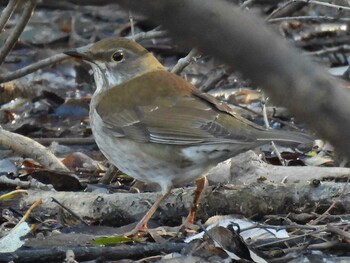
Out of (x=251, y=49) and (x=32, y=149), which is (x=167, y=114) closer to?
(x=32, y=149)

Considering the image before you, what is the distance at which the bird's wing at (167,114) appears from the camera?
501 centimetres

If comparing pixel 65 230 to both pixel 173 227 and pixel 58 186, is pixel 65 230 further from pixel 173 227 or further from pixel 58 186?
pixel 58 186

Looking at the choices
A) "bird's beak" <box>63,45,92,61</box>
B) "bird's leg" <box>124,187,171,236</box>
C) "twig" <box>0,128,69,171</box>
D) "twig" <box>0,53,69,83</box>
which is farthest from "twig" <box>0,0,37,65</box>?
"bird's leg" <box>124,187,171,236</box>

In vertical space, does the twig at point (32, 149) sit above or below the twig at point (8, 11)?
below

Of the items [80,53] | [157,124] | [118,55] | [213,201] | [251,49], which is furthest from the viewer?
[118,55]

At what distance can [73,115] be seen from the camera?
30.1 feet

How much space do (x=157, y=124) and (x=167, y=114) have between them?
93mm

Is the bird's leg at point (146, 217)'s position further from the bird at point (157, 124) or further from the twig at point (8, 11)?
the twig at point (8, 11)

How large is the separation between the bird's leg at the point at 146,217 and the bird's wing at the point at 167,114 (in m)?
0.35

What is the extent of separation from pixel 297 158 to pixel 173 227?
230 centimetres

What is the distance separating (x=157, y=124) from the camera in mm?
5348

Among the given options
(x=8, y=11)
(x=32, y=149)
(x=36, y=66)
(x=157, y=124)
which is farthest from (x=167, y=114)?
(x=36, y=66)

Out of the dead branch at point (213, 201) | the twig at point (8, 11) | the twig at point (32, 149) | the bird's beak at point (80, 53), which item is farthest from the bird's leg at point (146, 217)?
the twig at point (8, 11)

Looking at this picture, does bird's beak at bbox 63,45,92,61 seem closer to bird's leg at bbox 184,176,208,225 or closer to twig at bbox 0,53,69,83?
twig at bbox 0,53,69,83
